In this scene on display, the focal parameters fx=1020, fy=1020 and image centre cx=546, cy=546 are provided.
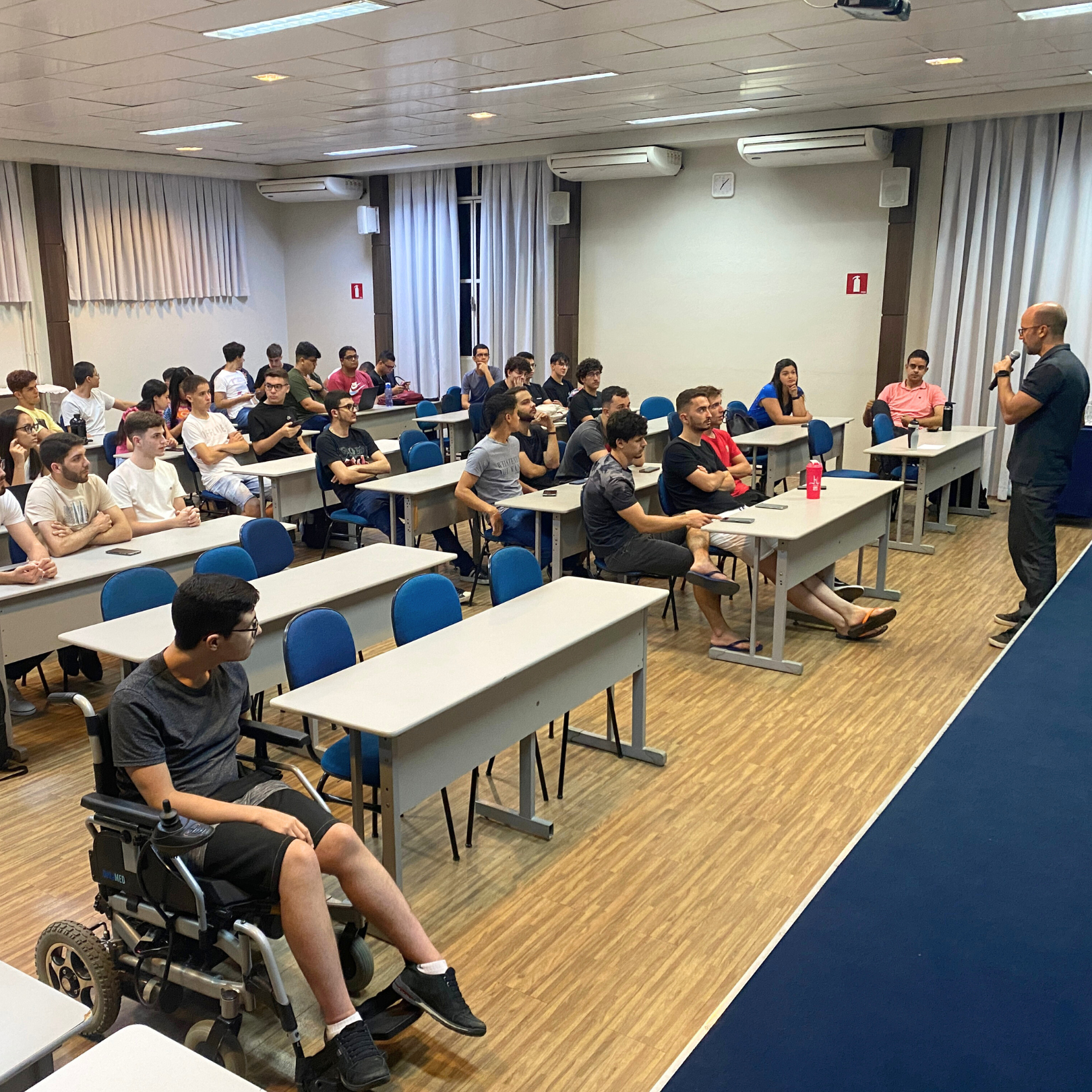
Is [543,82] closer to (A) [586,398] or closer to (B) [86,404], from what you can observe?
(A) [586,398]

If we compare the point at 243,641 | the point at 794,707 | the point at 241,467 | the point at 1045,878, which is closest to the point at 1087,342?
the point at 794,707

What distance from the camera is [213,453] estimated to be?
6.79m

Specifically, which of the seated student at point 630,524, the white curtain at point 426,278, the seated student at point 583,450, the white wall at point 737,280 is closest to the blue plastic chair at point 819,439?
the white wall at point 737,280

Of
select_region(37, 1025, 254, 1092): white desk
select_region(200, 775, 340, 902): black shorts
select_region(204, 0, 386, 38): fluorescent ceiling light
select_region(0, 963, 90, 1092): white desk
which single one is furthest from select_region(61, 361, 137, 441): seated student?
select_region(37, 1025, 254, 1092): white desk

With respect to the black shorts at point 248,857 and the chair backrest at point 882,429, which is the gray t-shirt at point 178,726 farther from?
the chair backrest at point 882,429

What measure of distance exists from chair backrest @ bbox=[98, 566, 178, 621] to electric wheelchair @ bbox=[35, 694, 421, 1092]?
115 centimetres

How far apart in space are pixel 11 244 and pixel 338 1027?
10.5 metres

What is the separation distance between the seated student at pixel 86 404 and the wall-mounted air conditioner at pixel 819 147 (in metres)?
5.98

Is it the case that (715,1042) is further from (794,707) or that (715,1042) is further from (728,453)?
(728,453)

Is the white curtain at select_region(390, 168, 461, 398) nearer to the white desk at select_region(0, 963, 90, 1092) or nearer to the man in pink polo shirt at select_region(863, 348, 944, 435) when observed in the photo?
the man in pink polo shirt at select_region(863, 348, 944, 435)

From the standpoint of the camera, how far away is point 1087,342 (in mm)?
8484

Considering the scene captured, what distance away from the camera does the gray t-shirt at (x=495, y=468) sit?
6039 mm

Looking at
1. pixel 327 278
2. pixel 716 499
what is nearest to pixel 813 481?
pixel 716 499

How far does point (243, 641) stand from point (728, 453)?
13.9 ft
